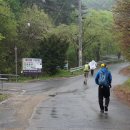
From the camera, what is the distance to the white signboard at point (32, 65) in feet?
149

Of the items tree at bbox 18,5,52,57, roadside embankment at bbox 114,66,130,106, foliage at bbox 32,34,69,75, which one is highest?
tree at bbox 18,5,52,57

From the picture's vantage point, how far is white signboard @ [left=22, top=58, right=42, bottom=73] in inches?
1791

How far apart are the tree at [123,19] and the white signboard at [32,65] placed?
2118 cm

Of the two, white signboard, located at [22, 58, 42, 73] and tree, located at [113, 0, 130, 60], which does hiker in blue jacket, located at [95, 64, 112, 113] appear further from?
white signboard, located at [22, 58, 42, 73]

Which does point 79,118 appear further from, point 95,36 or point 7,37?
point 95,36

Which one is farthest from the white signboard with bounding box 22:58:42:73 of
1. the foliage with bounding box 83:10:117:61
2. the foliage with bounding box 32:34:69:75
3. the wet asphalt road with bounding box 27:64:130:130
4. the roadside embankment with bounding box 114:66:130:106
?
the wet asphalt road with bounding box 27:64:130:130

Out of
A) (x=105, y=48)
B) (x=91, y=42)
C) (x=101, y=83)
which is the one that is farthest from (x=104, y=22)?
(x=101, y=83)

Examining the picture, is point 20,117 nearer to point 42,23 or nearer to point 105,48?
point 42,23

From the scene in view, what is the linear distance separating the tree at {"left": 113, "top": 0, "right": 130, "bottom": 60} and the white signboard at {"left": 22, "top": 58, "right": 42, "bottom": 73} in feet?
69.5

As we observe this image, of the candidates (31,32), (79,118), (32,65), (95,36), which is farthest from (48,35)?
(79,118)

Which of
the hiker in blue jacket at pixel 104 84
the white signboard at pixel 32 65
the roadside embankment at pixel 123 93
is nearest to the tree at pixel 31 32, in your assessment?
the white signboard at pixel 32 65

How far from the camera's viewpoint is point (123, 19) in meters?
24.4

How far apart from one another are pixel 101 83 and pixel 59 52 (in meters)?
32.8

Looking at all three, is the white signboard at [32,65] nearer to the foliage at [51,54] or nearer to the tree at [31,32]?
the foliage at [51,54]
